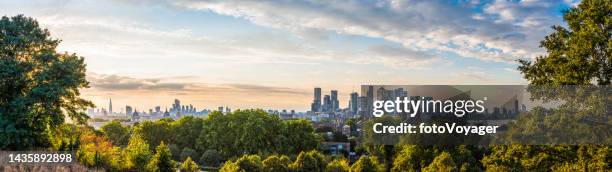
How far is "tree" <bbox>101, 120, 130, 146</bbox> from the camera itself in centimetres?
6159

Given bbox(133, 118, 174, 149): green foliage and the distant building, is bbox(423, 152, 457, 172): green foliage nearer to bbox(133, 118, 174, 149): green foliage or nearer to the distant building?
bbox(133, 118, 174, 149): green foliage

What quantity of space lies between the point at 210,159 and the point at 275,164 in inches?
644

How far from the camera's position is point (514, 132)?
20312 mm

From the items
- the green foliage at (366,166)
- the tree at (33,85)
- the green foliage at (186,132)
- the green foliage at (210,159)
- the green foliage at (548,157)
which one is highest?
the tree at (33,85)

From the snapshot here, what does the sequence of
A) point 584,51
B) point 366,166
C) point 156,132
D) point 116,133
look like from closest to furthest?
1. point 584,51
2. point 366,166
3. point 156,132
4. point 116,133

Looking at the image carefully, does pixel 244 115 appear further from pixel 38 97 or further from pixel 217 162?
pixel 38 97

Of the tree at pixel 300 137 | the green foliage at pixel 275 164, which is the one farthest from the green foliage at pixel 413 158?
the tree at pixel 300 137

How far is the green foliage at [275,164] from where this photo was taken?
34997mm

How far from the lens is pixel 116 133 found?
62906 millimetres

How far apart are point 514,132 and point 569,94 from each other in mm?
2299

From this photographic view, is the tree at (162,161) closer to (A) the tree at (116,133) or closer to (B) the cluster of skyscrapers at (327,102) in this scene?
(A) the tree at (116,133)

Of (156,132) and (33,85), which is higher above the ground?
(33,85)

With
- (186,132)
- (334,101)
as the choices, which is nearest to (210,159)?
(186,132)

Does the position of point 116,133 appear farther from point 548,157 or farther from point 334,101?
point 334,101
